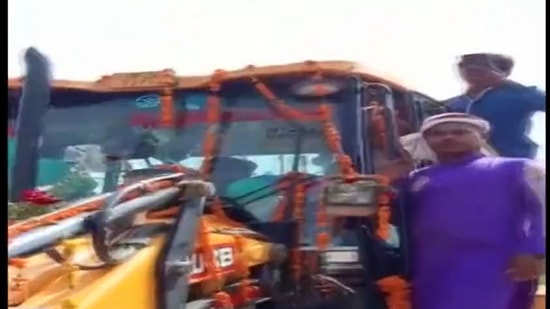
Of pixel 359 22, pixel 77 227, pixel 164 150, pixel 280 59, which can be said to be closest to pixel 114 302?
pixel 77 227

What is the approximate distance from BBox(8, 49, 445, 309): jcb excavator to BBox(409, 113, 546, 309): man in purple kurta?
63mm

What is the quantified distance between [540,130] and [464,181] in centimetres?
23

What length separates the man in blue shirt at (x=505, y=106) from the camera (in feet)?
10.3

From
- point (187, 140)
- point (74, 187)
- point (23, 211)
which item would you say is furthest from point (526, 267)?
point (23, 211)

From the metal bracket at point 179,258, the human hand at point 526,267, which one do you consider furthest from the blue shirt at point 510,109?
the metal bracket at point 179,258

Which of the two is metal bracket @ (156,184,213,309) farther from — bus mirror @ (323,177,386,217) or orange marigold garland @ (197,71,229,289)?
bus mirror @ (323,177,386,217)

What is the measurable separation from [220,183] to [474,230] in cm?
67

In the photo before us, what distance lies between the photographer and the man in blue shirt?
313 centimetres

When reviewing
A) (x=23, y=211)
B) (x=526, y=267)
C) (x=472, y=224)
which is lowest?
(x=526, y=267)

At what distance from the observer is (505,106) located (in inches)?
124

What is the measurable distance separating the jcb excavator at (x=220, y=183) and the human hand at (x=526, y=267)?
0.28 m

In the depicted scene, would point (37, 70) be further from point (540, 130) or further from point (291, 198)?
point (540, 130)

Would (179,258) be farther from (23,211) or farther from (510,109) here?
(510,109)

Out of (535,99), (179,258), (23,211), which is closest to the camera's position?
(23,211)
